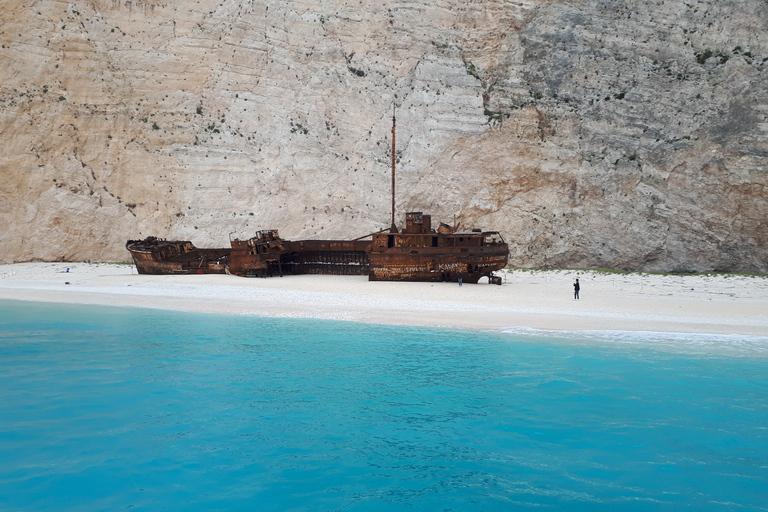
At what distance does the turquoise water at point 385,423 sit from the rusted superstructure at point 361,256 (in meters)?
10.2

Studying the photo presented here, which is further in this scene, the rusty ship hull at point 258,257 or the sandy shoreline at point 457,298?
the rusty ship hull at point 258,257

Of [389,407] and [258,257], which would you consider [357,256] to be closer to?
[258,257]

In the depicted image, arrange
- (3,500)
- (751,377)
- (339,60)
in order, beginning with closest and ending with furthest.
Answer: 1. (3,500)
2. (751,377)
3. (339,60)

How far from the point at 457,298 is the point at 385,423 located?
36.7 feet

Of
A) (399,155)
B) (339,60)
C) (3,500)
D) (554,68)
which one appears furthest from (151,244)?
(554,68)

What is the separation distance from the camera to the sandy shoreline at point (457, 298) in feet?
51.0

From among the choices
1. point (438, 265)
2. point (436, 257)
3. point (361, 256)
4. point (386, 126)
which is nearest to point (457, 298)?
point (438, 265)

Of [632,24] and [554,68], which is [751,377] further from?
[632,24]

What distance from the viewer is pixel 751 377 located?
1066cm

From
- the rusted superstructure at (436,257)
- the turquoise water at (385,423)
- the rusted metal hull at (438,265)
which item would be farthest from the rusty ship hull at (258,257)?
the turquoise water at (385,423)

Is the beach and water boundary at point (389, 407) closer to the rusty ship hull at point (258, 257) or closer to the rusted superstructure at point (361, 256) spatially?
the rusted superstructure at point (361, 256)

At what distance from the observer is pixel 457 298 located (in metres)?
19.3

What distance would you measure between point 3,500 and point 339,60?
3601 centimetres

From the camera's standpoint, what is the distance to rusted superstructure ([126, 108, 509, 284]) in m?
24.1
